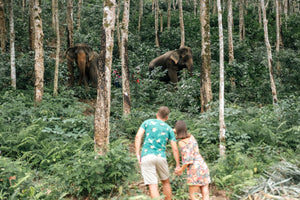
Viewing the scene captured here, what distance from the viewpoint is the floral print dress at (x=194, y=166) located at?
4.52 meters

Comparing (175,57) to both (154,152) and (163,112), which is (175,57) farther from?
(154,152)

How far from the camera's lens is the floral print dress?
452 centimetres

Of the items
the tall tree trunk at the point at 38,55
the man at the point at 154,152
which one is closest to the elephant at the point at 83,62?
the tall tree trunk at the point at 38,55

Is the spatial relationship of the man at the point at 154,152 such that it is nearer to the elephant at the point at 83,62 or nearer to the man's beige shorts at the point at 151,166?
the man's beige shorts at the point at 151,166

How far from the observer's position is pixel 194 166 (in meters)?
4.55

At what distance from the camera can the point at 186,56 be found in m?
14.5

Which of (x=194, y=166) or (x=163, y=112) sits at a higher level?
(x=163, y=112)

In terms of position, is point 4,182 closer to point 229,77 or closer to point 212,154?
point 212,154

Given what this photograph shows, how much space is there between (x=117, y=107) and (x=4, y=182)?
20.4 feet

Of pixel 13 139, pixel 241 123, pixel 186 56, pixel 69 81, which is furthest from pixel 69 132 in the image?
pixel 186 56

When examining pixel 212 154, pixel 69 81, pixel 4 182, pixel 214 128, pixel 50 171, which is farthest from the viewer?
pixel 69 81

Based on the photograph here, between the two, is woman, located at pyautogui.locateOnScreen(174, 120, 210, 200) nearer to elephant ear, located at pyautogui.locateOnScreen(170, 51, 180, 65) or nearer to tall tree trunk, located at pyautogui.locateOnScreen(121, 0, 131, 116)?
tall tree trunk, located at pyautogui.locateOnScreen(121, 0, 131, 116)

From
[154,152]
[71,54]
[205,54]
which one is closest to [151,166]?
[154,152]

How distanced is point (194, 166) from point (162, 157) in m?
0.56
